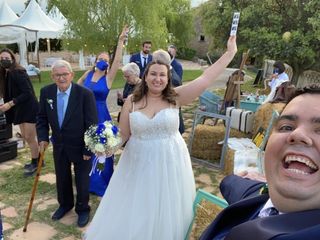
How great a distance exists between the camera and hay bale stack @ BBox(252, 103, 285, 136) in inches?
232

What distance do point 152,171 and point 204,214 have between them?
0.74 metres

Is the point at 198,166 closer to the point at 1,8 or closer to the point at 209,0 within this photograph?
the point at 209,0

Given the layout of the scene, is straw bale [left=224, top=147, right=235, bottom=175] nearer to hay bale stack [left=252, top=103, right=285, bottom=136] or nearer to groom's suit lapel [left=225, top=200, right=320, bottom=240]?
hay bale stack [left=252, top=103, right=285, bottom=136]

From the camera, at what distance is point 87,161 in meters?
4.25

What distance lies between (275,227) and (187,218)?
2723 mm

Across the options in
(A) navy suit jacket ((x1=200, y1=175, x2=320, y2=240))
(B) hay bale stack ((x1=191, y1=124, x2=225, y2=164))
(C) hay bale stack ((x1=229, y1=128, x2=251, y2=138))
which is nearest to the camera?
(A) navy suit jacket ((x1=200, y1=175, x2=320, y2=240))

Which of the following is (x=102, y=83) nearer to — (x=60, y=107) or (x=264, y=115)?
(x=60, y=107)

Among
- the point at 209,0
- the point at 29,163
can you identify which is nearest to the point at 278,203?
the point at 29,163

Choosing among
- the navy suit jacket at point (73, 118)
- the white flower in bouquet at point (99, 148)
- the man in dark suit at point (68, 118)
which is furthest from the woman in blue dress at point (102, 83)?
the white flower in bouquet at point (99, 148)

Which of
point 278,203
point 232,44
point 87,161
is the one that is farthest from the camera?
point 87,161

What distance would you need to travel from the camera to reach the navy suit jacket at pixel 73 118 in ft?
13.4

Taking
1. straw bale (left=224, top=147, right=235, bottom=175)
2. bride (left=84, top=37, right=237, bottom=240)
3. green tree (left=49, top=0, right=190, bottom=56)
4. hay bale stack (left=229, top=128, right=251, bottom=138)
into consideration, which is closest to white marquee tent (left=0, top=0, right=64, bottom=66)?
green tree (left=49, top=0, right=190, bottom=56)

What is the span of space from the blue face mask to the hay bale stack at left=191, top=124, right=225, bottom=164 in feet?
8.05

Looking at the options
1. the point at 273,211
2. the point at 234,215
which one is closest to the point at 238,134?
the point at 234,215
